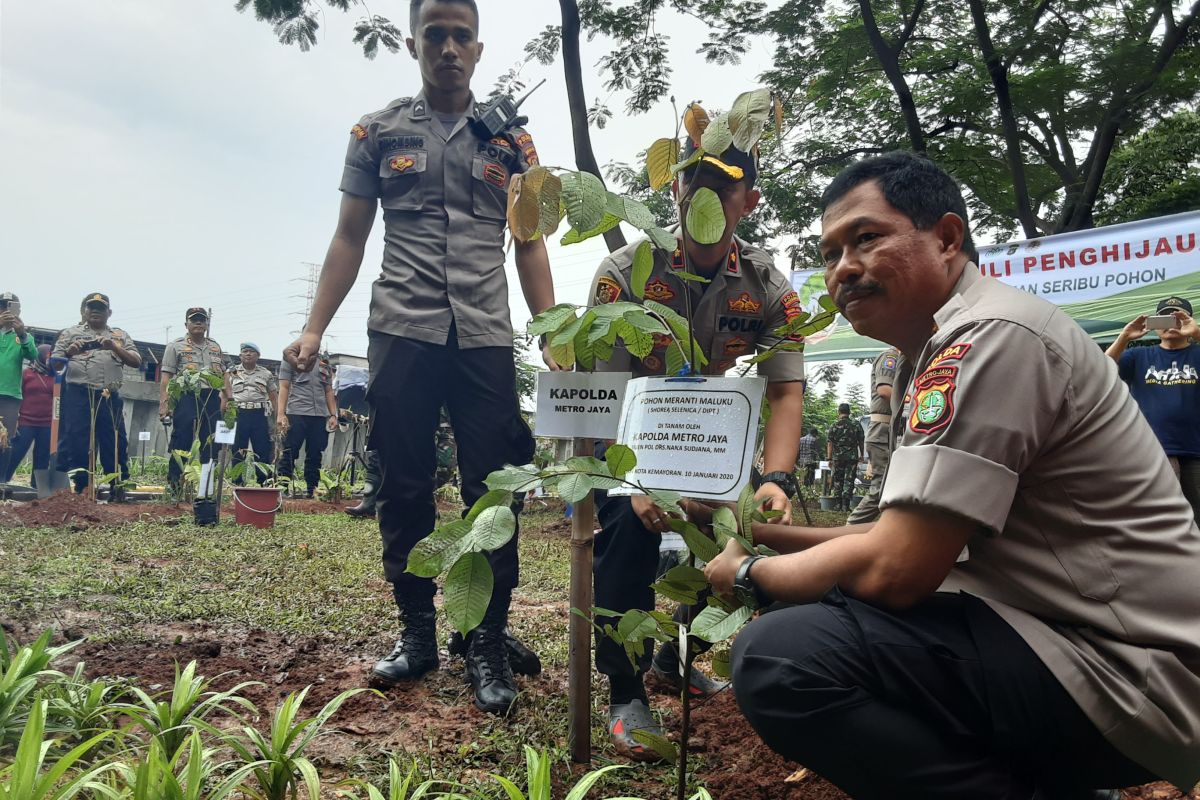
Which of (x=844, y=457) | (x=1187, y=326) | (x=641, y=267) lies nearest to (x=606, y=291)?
(x=641, y=267)

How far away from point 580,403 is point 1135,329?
14.1 ft

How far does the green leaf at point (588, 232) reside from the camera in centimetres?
123

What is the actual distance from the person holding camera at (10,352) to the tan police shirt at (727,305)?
7.03 meters

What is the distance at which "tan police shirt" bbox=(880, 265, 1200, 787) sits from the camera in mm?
1110

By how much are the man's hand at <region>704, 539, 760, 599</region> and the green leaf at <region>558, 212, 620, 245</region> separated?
1.82 ft

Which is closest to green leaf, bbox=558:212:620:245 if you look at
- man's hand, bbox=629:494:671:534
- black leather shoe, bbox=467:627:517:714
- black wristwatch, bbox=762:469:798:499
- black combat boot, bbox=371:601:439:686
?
man's hand, bbox=629:494:671:534

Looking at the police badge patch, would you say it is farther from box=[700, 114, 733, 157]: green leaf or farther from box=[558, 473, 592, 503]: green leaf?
box=[558, 473, 592, 503]: green leaf

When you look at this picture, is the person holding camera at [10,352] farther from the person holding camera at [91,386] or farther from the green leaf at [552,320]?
the green leaf at [552,320]

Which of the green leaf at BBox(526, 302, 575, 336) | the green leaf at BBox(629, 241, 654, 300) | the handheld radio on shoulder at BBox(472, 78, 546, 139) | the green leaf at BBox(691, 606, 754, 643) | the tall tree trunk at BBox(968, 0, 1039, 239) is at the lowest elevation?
the green leaf at BBox(691, 606, 754, 643)

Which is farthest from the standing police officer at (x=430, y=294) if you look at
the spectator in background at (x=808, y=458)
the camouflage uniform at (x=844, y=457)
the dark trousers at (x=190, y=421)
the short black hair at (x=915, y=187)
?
the spectator in background at (x=808, y=458)

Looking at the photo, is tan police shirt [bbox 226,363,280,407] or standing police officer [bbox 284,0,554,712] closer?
standing police officer [bbox 284,0,554,712]

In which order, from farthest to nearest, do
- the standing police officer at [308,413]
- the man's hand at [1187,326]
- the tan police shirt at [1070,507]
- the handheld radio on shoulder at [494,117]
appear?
the standing police officer at [308,413] → the man's hand at [1187,326] → the handheld radio on shoulder at [494,117] → the tan police shirt at [1070,507]

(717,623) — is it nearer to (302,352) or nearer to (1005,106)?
(302,352)

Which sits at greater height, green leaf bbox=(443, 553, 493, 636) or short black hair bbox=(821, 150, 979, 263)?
short black hair bbox=(821, 150, 979, 263)
